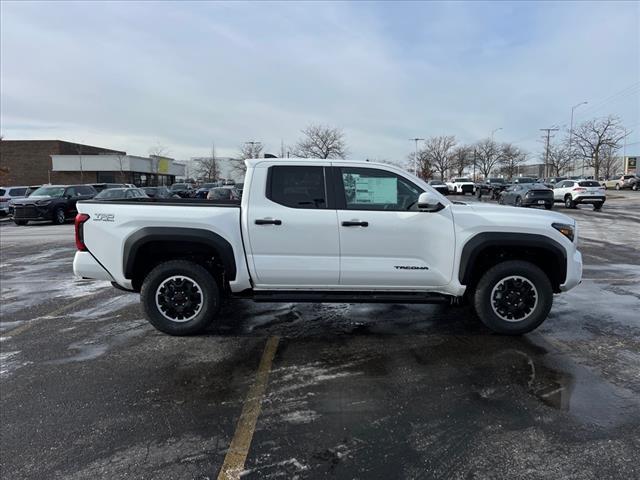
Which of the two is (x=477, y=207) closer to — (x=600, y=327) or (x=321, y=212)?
(x=321, y=212)

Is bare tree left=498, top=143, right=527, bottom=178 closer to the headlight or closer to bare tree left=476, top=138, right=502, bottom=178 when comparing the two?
bare tree left=476, top=138, right=502, bottom=178

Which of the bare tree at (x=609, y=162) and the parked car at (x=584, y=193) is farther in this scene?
the bare tree at (x=609, y=162)

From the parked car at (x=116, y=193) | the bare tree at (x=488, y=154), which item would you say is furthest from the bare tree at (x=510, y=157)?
Answer: the parked car at (x=116, y=193)

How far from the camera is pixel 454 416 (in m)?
3.39

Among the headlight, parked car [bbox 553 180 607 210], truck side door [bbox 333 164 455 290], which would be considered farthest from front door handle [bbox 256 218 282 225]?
parked car [bbox 553 180 607 210]

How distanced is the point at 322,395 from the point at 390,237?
185 cm

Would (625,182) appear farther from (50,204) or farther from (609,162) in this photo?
(50,204)

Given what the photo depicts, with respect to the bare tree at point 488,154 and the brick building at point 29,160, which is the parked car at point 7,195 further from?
the bare tree at point 488,154

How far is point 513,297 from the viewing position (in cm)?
498

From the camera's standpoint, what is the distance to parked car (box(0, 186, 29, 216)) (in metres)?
25.2

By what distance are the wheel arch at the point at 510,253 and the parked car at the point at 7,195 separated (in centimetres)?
2795

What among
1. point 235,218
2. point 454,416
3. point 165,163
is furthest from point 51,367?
point 165,163

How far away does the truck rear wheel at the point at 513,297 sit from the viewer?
491 centimetres

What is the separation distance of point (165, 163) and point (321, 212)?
6811 cm
